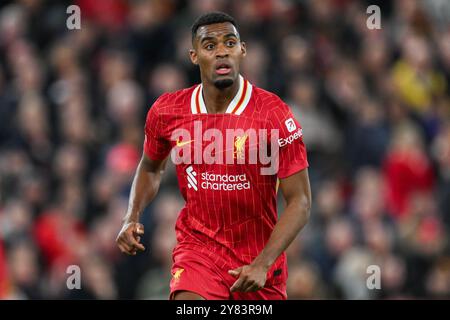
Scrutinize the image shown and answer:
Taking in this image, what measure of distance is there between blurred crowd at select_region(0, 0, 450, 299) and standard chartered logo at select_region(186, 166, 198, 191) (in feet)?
11.0

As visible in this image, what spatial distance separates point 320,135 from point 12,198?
3.17 meters

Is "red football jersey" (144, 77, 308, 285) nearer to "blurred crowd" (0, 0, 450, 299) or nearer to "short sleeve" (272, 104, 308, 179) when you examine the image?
"short sleeve" (272, 104, 308, 179)

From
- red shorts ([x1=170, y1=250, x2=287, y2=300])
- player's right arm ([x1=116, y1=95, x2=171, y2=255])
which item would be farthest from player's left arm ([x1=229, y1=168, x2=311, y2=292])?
player's right arm ([x1=116, y1=95, x2=171, y2=255])

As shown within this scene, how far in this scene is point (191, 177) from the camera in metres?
6.87

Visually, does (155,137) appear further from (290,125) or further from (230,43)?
(290,125)

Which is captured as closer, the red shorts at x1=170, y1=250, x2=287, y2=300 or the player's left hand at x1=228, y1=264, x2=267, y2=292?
the player's left hand at x1=228, y1=264, x2=267, y2=292

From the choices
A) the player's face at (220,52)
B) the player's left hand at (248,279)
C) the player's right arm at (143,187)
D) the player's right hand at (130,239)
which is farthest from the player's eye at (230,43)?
the player's left hand at (248,279)

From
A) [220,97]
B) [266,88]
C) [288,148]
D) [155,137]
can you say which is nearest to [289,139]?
[288,148]

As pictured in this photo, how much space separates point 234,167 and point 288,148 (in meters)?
0.32

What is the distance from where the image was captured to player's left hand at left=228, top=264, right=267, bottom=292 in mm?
6301

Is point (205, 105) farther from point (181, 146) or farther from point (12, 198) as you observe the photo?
point (12, 198)

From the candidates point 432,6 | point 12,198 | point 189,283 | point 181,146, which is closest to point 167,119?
point 181,146

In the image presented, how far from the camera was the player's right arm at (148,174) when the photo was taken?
680 cm
